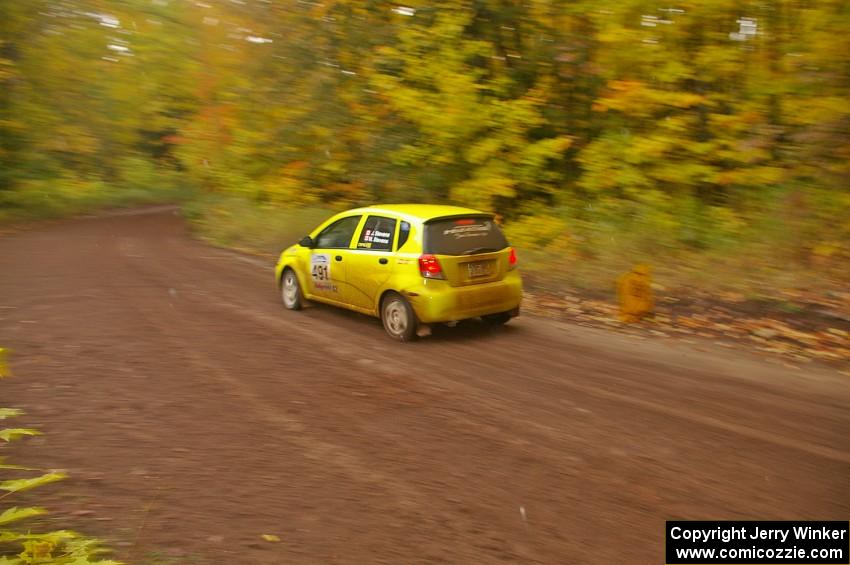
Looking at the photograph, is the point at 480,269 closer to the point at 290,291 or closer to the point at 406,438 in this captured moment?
the point at 290,291

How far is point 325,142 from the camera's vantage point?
21688mm

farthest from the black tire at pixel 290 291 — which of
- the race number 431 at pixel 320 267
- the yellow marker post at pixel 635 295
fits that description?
the yellow marker post at pixel 635 295

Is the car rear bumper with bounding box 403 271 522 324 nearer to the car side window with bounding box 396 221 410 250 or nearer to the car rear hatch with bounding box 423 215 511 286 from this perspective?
the car rear hatch with bounding box 423 215 511 286

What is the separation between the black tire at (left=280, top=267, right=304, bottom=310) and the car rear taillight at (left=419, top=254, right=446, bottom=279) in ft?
9.55

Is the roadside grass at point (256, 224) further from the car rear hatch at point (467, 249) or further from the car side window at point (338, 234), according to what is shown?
the car rear hatch at point (467, 249)

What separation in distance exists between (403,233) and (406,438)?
Result: 160 inches

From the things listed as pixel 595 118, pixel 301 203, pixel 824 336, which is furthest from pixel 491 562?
pixel 301 203

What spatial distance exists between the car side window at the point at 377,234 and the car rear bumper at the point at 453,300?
2.77 feet

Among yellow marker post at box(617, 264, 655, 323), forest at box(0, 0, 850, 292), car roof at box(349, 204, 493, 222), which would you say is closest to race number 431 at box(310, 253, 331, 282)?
car roof at box(349, 204, 493, 222)

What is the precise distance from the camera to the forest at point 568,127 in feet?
43.2

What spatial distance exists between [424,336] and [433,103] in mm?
8801

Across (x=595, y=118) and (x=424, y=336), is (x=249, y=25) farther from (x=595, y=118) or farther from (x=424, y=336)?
(x=424, y=336)

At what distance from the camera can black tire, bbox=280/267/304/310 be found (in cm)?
1162

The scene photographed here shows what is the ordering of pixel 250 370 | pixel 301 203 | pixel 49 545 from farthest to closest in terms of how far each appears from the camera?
pixel 301 203
pixel 250 370
pixel 49 545
